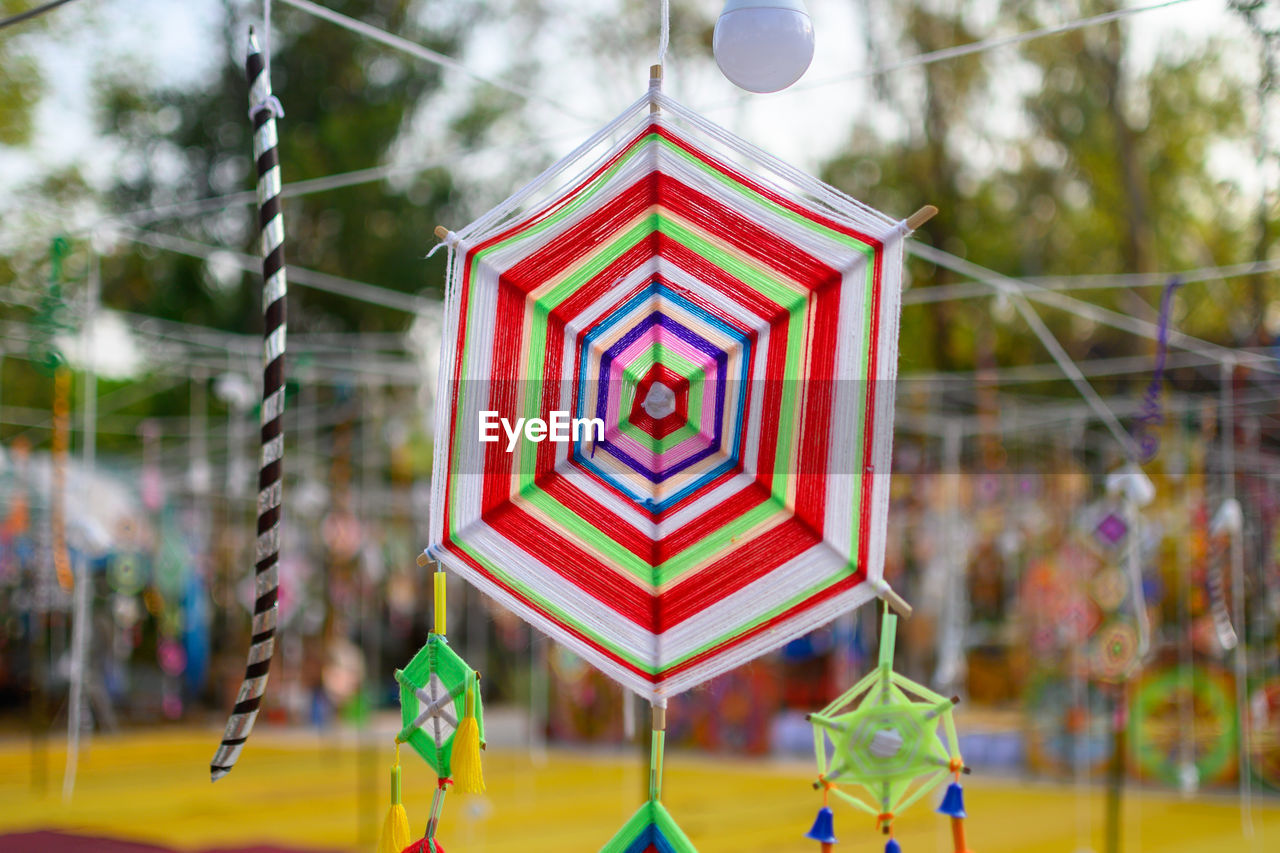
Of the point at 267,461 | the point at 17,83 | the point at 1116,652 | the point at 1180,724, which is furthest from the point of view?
the point at 17,83

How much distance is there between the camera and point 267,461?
2.02m

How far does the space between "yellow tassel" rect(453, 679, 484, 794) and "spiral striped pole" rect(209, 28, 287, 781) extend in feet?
1.05

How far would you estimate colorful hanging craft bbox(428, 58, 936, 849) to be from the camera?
1.88m

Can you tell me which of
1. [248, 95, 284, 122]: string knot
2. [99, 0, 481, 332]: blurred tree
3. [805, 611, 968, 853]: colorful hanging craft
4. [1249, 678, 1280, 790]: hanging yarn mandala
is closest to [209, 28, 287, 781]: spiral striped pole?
[248, 95, 284, 122]: string knot

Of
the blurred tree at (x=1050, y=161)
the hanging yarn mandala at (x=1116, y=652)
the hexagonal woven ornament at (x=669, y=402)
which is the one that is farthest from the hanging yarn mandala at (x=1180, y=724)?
the hexagonal woven ornament at (x=669, y=402)

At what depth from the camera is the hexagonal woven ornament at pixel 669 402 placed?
189 cm

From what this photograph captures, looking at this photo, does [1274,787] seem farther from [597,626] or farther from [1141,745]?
[597,626]

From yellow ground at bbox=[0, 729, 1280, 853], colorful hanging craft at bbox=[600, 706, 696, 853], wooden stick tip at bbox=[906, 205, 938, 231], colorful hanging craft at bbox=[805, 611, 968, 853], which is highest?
wooden stick tip at bbox=[906, 205, 938, 231]

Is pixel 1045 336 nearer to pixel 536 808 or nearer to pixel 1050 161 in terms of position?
pixel 536 808

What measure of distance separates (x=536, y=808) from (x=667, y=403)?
18.9 ft

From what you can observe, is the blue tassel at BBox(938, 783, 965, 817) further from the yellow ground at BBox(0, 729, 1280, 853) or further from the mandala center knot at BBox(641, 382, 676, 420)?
the yellow ground at BBox(0, 729, 1280, 853)

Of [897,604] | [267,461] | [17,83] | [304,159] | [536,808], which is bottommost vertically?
[536,808]

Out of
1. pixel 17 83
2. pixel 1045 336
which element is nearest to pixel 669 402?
pixel 1045 336

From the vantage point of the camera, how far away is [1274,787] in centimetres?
800
